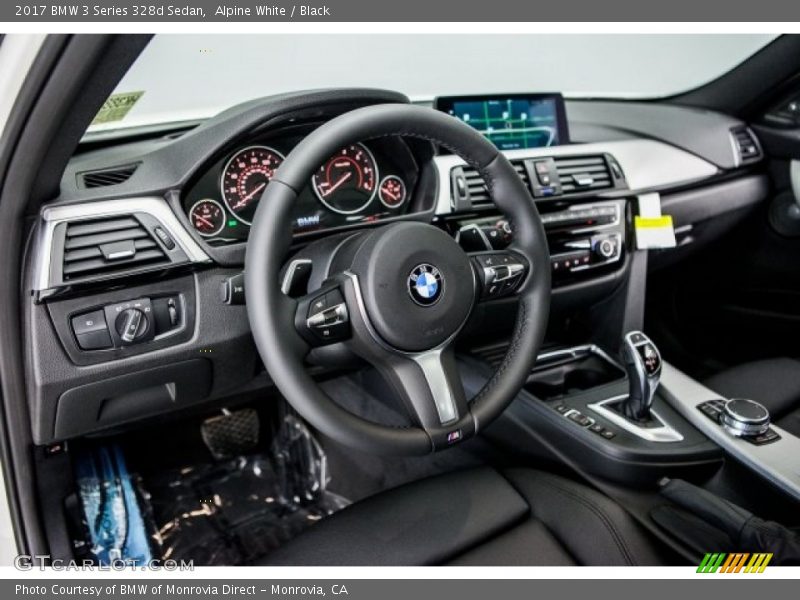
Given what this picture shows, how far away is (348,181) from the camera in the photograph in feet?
4.61

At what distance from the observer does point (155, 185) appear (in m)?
1.20

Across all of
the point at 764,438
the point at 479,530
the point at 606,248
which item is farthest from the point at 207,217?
the point at 764,438

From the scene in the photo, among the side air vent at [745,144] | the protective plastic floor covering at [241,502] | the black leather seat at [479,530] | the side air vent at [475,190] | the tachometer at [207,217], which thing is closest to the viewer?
the black leather seat at [479,530]

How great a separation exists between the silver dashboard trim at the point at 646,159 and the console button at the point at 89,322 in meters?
0.99

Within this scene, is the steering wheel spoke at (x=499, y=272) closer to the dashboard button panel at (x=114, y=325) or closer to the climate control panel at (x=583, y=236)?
the climate control panel at (x=583, y=236)

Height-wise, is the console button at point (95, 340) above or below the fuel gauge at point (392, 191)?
below

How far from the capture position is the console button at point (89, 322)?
46.1 inches

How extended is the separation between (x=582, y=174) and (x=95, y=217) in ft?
3.80

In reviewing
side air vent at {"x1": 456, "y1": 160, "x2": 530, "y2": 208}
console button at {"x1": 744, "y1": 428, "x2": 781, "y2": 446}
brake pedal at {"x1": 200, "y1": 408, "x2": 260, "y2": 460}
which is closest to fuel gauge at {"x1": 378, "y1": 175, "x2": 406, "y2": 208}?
side air vent at {"x1": 456, "y1": 160, "x2": 530, "y2": 208}

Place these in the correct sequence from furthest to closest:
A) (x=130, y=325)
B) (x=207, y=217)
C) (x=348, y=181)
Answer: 1. (x=348, y=181)
2. (x=207, y=217)
3. (x=130, y=325)

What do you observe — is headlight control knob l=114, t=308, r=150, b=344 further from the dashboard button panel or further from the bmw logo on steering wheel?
the bmw logo on steering wheel

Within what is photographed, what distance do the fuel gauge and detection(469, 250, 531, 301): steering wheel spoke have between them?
32 centimetres

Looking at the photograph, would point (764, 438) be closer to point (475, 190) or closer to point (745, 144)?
point (475, 190)

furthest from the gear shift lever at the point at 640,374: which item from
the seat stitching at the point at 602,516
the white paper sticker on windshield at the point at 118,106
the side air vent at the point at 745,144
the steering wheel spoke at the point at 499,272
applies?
the white paper sticker on windshield at the point at 118,106
